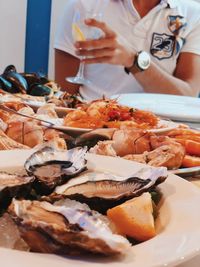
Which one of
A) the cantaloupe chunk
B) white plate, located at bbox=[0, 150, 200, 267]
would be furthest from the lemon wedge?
the cantaloupe chunk

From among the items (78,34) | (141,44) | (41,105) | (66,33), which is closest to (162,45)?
(141,44)

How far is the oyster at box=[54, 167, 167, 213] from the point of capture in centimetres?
45

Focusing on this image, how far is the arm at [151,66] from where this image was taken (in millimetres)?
1729

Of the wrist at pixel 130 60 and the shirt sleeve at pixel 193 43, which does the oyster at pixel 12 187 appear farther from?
the shirt sleeve at pixel 193 43

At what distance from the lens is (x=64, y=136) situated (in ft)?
2.65

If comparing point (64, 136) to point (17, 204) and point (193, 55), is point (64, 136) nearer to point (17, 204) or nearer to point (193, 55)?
point (17, 204)

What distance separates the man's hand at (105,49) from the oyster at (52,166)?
3.71 feet

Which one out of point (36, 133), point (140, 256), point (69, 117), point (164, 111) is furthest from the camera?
point (164, 111)

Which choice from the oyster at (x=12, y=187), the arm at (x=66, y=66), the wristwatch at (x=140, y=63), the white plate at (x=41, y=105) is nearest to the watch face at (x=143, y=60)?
the wristwatch at (x=140, y=63)

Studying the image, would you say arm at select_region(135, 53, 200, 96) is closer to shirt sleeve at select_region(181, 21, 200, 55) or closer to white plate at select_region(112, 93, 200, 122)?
shirt sleeve at select_region(181, 21, 200, 55)

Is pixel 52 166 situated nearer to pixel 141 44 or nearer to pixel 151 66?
pixel 151 66

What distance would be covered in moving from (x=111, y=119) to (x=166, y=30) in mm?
1375

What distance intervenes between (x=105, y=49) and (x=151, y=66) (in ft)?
0.92

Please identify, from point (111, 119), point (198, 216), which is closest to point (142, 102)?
point (111, 119)
